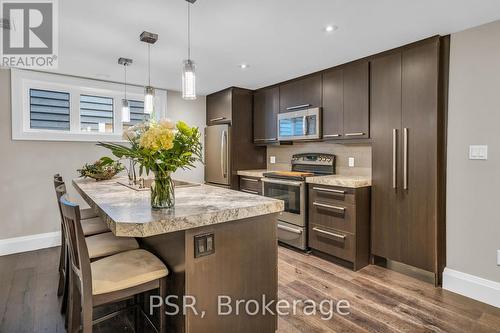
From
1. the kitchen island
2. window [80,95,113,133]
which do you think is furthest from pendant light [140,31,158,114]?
window [80,95,113,133]

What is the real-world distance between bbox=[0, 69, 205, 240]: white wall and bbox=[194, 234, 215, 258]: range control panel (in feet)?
10.9

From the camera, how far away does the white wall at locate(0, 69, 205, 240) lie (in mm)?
3443

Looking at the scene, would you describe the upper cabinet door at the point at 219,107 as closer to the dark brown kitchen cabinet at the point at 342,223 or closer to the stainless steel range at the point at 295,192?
the stainless steel range at the point at 295,192

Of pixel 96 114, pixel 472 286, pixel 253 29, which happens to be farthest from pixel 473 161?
pixel 96 114

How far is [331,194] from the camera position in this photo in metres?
3.13

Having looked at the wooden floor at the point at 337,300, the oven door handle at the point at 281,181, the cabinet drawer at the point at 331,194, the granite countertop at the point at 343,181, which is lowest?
the wooden floor at the point at 337,300

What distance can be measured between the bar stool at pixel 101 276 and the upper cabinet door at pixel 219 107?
3211mm

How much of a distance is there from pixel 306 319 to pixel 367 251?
1.34 meters

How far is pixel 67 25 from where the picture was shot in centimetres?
235

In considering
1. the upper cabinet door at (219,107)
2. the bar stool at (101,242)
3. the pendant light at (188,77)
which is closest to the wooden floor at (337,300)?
the bar stool at (101,242)

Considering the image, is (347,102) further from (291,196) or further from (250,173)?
(250,173)

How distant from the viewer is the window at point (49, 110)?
3.67m

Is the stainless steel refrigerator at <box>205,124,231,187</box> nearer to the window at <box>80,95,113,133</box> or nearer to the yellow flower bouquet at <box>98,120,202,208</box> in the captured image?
the window at <box>80,95,113,133</box>

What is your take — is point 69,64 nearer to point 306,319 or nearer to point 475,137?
point 306,319
